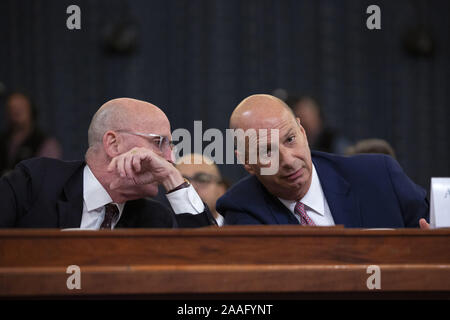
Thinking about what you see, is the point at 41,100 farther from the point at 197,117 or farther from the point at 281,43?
the point at 281,43

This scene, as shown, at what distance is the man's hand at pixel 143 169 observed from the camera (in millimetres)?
1774

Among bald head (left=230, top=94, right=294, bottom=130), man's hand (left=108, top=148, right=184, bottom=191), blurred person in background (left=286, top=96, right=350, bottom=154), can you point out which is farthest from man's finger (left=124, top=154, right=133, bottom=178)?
blurred person in background (left=286, top=96, right=350, bottom=154)

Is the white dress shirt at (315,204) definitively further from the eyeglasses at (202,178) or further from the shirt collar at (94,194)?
the eyeglasses at (202,178)

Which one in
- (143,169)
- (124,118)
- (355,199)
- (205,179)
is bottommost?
(205,179)

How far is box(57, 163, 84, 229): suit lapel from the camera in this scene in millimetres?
1811

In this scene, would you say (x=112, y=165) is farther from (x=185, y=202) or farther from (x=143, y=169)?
(x=185, y=202)

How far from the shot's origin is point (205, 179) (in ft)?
10.1

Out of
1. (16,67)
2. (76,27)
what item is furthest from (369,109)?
(16,67)

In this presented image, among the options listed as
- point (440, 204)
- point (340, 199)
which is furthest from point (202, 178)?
point (440, 204)

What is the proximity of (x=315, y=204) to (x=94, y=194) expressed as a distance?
2.15ft

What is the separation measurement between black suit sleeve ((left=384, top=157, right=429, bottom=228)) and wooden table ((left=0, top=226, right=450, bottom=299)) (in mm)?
631

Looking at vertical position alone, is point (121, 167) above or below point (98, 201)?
above

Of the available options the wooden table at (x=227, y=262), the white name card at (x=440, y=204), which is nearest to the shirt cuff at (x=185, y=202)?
the wooden table at (x=227, y=262)
